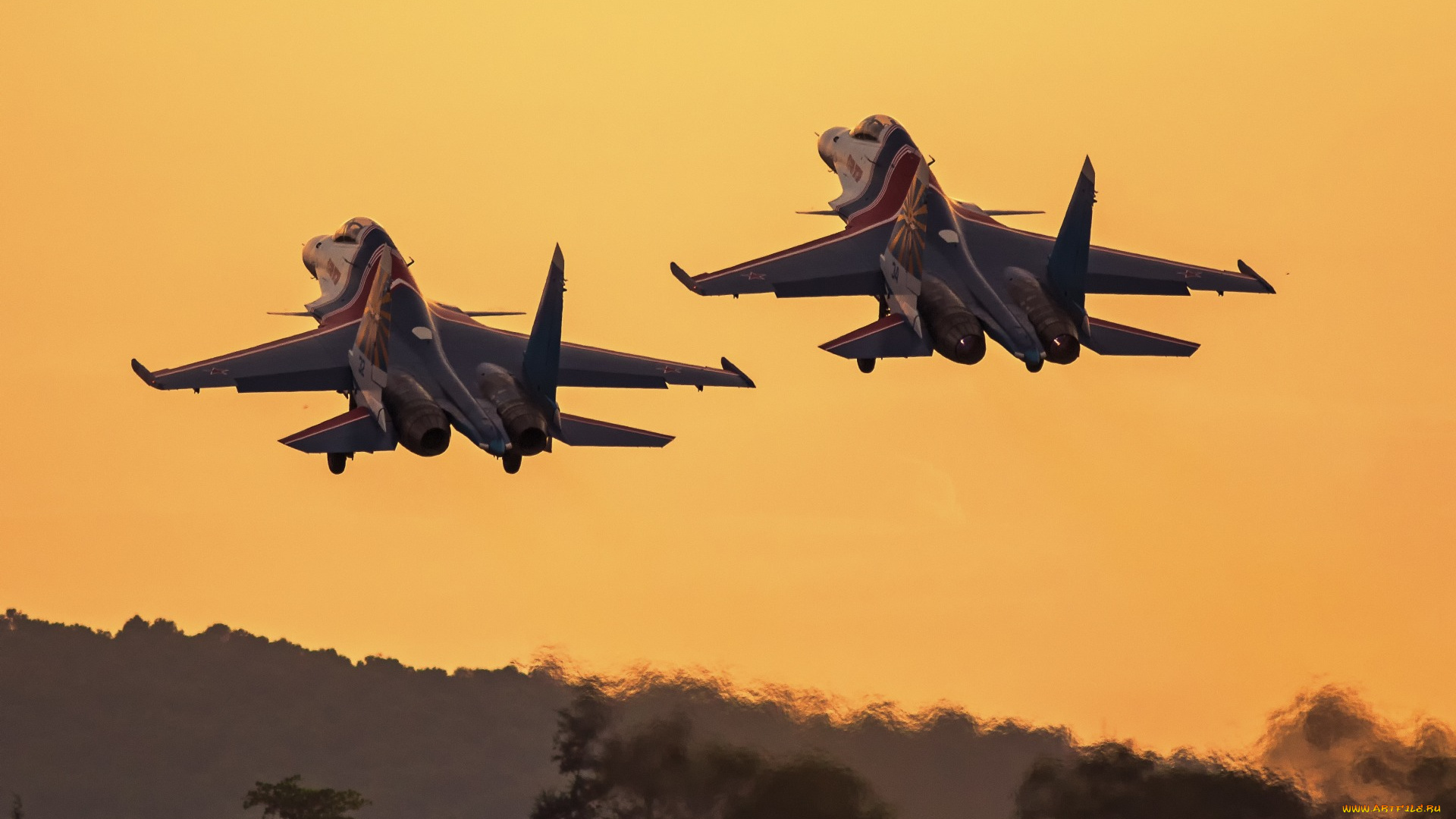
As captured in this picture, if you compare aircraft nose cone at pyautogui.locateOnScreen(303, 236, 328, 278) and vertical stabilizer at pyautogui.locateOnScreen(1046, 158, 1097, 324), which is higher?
aircraft nose cone at pyautogui.locateOnScreen(303, 236, 328, 278)

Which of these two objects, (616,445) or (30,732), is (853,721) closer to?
(616,445)

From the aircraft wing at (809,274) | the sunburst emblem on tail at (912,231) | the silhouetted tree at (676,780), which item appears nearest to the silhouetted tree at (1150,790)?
the silhouetted tree at (676,780)

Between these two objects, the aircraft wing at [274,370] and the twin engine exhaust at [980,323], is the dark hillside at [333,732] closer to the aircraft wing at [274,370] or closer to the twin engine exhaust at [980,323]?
the twin engine exhaust at [980,323]

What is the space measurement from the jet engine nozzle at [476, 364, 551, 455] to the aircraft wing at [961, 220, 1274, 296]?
16.0 meters

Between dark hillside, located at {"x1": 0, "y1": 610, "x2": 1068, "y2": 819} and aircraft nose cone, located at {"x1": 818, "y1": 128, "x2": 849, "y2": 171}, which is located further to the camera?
aircraft nose cone, located at {"x1": 818, "y1": 128, "x2": 849, "y2": 171}

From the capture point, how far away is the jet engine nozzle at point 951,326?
71938mm

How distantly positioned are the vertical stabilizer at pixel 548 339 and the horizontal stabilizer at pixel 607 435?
4.82 feet

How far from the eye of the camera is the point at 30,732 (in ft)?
349

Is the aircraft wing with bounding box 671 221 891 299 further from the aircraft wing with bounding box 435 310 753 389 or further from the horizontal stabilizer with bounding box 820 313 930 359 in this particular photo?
the horizontal stabilizer with bounding box 820 313 930 359

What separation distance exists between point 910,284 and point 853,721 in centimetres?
1222

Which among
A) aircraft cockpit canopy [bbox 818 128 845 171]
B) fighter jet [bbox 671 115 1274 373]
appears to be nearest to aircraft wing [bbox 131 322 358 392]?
fighter jet [bbox 671 115 1274 373]

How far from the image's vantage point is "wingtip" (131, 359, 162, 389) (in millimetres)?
71500

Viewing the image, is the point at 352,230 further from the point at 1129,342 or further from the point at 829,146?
the point at 1129,342

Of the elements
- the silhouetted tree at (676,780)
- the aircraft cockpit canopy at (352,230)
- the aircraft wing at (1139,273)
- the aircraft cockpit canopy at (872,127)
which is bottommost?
the silhouetted tree at (676,780)
